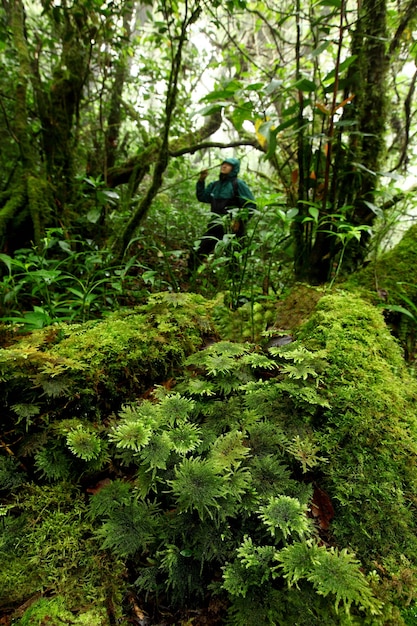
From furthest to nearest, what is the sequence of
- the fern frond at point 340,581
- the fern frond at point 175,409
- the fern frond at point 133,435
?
the fern frond at point 175,409
the fern frond at point 133,435
the fern frond at point 340,581

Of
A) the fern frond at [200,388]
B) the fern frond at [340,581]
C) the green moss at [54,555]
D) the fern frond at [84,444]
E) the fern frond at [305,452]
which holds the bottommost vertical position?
the green moss at [54,555]

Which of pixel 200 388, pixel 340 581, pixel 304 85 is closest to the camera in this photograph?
pixel 340 581

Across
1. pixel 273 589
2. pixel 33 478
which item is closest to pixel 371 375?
pixel 273 589

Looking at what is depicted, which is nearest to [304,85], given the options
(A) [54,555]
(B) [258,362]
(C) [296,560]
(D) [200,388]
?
(B) [258,362]

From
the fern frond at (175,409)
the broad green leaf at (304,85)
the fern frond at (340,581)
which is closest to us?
the fern frond at (340,581)

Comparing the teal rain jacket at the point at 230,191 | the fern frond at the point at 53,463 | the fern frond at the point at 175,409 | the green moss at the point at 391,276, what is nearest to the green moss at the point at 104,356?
the fern frond at the point at 53,463

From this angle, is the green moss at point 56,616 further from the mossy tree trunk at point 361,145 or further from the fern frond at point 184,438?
the mossy tree trunk at point 361,145

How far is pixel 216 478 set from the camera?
0.95m

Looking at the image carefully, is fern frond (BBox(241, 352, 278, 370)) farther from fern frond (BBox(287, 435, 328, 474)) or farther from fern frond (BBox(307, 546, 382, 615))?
fern frond (BBox(307, 546, 382, 615))

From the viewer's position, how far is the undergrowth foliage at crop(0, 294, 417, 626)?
0.88 metres

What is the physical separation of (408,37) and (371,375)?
9.95 ft

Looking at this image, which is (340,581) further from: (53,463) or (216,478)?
(53,463)

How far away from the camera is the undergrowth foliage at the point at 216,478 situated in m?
0.88

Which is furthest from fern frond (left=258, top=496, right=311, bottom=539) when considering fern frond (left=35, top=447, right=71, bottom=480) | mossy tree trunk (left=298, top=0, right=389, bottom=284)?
mossy tree trunk (left=298, top=0, right=389, bottom=284)
